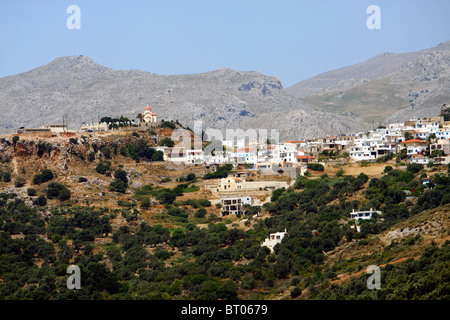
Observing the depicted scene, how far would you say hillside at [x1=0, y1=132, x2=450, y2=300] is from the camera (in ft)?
169

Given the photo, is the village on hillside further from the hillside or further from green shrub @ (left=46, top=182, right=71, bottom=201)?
green shrub @ (left=46, top=182, right=71, bottom=201)

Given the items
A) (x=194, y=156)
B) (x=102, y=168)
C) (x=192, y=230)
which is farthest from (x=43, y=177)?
(x=192, y=230)

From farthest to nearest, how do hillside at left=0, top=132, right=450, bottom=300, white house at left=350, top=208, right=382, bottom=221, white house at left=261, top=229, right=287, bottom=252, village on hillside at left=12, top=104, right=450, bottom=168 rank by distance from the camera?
1. village on hillside at left=12, top=104, right=450, bottom=168
2. white house at left=350, top=208, right=382, bottom=221
3. white house at left=261, top=229, right=287, bottom=252
4. hillside at left=0, top=132, right=450, bottom=300

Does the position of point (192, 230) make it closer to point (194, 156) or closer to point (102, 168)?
point (102, 168)

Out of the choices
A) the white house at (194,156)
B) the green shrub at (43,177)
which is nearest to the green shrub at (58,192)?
the green shrub at (43,177)

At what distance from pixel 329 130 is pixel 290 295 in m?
141

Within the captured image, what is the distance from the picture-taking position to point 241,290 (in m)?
53.8

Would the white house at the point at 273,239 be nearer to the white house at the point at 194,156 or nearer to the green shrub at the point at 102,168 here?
the green shrub at the point at 102,168

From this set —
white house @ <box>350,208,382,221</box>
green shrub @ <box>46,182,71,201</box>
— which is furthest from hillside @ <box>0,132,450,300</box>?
white house @ <box>350,208,382,221</box>

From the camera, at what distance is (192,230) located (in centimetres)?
7250

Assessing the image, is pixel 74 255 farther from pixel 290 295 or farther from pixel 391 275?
pixel 391 275

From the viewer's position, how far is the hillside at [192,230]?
2030 inches

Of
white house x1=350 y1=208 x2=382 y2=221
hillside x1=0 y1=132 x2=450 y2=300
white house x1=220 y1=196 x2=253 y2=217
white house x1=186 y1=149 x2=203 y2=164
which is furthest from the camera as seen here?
white house x1=186 y1=149 x2=203 y2=164
